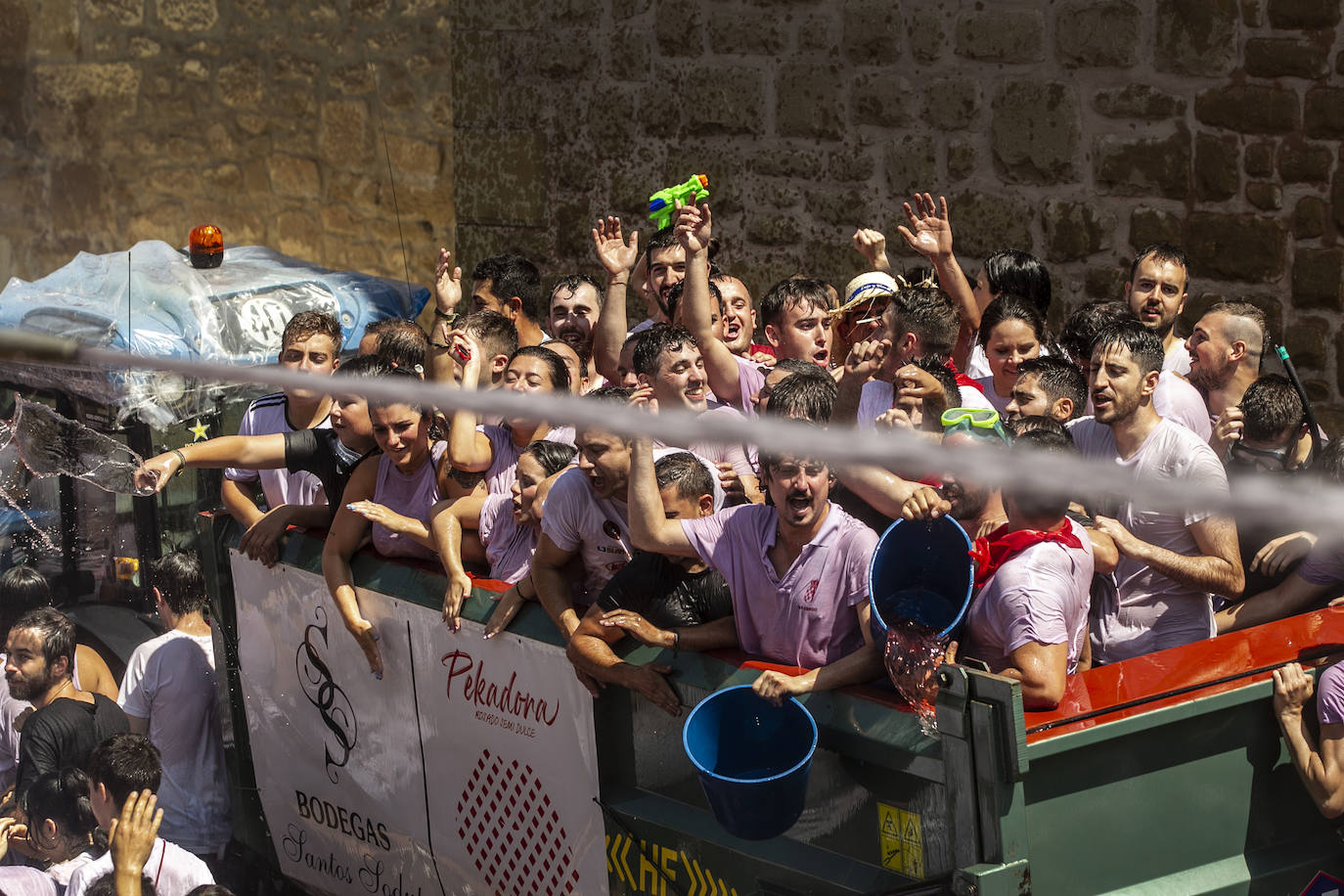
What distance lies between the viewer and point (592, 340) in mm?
6020

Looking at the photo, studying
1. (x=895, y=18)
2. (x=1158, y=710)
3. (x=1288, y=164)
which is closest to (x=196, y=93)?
(x=895, y=18)

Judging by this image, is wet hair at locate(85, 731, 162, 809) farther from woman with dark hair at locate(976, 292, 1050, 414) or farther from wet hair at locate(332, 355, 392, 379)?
woman with dark hair at locate(976, 292, 1050, 414)

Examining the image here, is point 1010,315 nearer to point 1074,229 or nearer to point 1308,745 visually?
point 1308,745

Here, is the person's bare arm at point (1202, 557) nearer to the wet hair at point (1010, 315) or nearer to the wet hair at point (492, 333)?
the wet hair at point (1010, 315)

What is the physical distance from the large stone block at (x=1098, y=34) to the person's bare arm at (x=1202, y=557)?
12.4ft

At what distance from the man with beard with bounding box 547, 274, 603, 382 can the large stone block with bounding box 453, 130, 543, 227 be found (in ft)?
11.3

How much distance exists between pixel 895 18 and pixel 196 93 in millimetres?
6225

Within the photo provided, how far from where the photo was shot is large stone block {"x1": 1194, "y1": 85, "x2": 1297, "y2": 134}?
20.7 ft

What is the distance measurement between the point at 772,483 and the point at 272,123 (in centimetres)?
871

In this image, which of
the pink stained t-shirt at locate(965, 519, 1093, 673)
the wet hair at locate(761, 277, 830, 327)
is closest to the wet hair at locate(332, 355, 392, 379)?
the wet hair at locate(761, 277, 830, 327)

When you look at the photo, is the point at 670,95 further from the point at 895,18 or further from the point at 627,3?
the point at 895,18

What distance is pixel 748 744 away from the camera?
3240 mm

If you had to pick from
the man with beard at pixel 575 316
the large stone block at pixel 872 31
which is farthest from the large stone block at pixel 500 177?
the man with beard at pixel 575 316

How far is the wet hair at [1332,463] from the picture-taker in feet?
12.4
